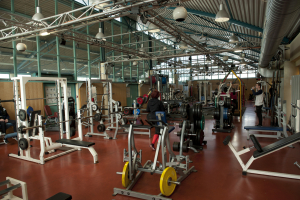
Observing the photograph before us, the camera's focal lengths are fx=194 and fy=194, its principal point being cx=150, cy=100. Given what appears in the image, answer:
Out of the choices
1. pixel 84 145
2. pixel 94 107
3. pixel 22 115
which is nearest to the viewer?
pixel 84 145

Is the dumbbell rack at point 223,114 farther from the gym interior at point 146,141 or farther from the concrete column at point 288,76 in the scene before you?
the concrete column at point 288,76

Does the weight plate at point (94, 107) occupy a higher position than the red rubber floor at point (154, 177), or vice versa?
the weight plate at point (94, 107)

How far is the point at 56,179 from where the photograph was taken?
11.7 ft

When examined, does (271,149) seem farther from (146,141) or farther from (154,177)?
(146,141)

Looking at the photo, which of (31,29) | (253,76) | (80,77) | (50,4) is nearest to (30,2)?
(50,4)

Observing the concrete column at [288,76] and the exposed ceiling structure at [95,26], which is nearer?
the exposed ceiling structure at [95,26]

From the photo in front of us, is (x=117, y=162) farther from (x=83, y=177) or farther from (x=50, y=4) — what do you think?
(x=50, y=4)

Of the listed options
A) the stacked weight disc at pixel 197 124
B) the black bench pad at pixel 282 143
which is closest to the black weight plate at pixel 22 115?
the stacked weight disc at pixel 197 124

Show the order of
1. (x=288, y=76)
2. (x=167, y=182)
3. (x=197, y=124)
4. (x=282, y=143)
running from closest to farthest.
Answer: (x=167, y=182), (x=282, y=143), (x=197, y=124), (x=288, y=76)

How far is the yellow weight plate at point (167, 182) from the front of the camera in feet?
8.54

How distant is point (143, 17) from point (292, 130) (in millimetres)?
5701

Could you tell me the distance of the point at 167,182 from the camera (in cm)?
270

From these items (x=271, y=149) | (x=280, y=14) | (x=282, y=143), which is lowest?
(x=271, y=149)

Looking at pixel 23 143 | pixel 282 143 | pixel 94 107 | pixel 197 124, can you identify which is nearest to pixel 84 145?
pixel 23 143
